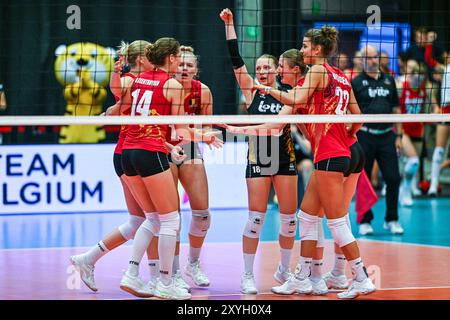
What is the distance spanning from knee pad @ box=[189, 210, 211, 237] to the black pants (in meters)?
3.81

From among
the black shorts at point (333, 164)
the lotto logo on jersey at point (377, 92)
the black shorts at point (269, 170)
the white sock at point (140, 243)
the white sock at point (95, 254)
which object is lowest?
the white sock at point (95, 254)

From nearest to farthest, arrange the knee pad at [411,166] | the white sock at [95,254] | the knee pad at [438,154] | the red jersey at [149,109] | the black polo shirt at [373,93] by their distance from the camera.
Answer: the red jersey at [149,109] → the white sock at [95,254] → the black polo shirt at [373,93] → the knee pad at [411,166] → the knee pad at [438,154]

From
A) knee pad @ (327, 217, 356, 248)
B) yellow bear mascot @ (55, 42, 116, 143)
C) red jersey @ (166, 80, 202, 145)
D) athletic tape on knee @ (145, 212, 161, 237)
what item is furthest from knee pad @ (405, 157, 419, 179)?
athletic tape on knee @ (145, 212, 161, 237)

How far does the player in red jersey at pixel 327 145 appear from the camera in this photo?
743 centimetres

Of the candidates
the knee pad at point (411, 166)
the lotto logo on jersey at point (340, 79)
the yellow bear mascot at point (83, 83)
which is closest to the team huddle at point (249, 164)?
the lotto logo on jersey at point (340, 79)

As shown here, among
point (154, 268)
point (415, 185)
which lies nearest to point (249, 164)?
point (154, 268)

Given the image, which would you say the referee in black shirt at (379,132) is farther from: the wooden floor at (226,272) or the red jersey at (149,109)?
the red jersey at (149,109)

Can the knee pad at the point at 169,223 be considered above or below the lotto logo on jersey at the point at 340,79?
below

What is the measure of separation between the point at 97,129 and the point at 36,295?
290 inches

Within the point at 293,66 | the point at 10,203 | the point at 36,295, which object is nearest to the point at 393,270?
the point at 293,66

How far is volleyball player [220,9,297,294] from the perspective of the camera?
26.2 ft

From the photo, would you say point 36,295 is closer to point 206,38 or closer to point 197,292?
point 197,292

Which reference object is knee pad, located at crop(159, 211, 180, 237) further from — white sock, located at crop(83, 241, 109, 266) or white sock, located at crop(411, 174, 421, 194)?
white sock, located at crop(411, 174, 421, 194)

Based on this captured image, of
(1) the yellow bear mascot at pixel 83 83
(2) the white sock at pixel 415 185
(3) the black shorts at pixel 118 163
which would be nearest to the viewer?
(3) the black shorts at pixel 118 163
